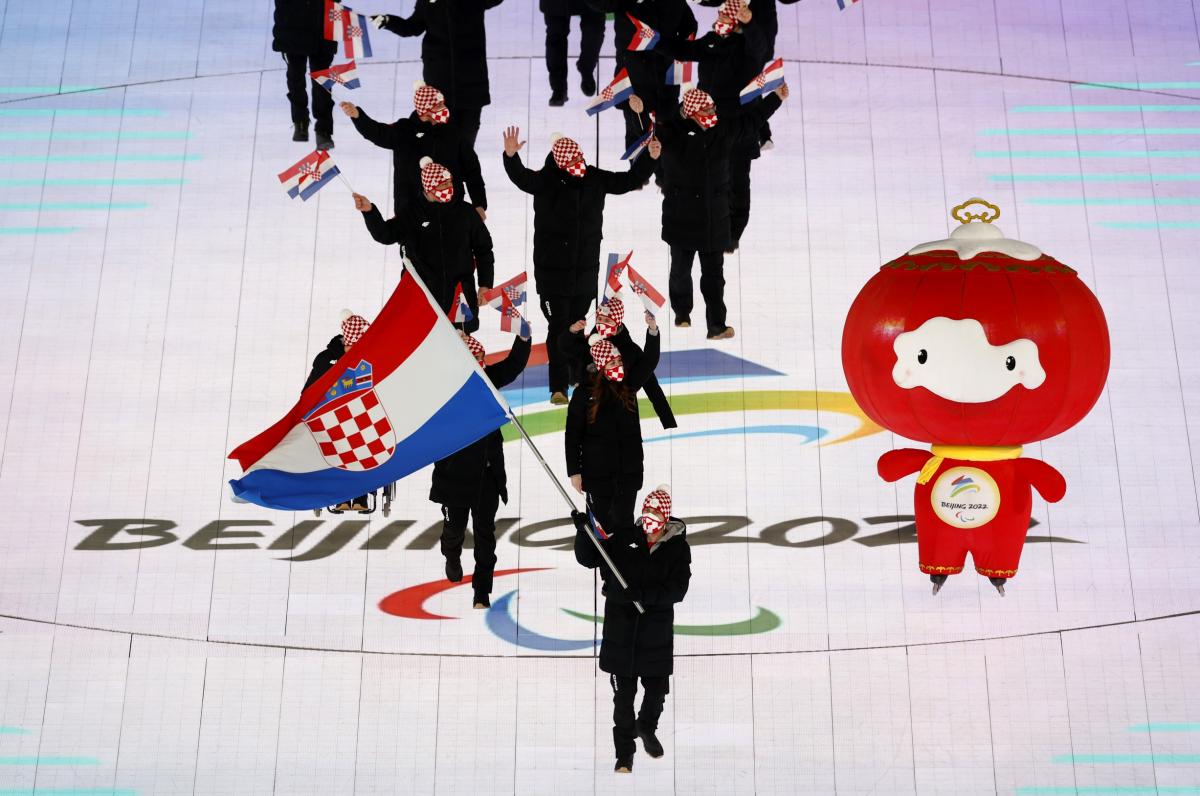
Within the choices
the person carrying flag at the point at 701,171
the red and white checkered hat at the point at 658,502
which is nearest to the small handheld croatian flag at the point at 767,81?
the person carrying flag at the point at 701,171

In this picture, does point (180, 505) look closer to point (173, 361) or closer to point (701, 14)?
point (173, 361)

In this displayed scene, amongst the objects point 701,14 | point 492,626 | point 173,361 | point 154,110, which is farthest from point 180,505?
point 701,14

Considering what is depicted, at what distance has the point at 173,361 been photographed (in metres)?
12.2

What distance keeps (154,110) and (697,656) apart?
6.00 m

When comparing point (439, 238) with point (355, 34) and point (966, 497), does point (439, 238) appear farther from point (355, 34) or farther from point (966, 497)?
point (966, 497)

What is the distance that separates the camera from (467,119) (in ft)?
39.0

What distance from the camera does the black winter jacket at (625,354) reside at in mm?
10078

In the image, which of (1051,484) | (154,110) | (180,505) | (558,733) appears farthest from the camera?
(154,110)

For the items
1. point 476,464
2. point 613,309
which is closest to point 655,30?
point 613,309

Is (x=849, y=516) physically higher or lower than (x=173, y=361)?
lower

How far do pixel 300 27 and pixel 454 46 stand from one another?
1349 millimetres

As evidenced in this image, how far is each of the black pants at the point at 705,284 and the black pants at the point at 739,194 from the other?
1.43ft

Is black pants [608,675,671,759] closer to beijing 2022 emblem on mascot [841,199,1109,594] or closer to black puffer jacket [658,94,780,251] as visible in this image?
beijing 2022 emblem on mascot [841,199,1109,594]

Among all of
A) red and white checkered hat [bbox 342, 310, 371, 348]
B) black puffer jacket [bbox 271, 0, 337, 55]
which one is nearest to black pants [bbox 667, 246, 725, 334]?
red and white checkered hat [bbox 342, 310, 371, 348]
